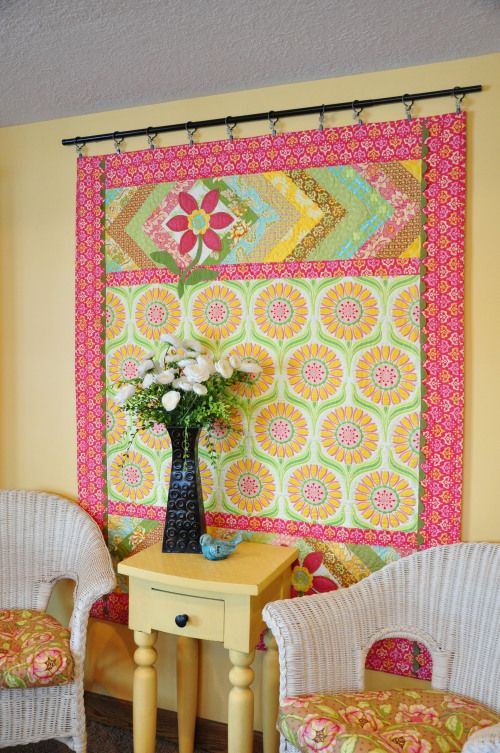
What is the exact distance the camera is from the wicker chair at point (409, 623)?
188 cm

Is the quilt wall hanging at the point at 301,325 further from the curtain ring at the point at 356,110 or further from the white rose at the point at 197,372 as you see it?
the white rose at the point at 197,372

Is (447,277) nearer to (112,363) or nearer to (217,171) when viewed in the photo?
(217,171)

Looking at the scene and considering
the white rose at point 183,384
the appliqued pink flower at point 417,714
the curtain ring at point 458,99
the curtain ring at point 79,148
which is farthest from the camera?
the curtain ring at point 79,148

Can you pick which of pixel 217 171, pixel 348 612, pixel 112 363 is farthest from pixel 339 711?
pixel 217 171

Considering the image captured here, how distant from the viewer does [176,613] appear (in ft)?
6.79

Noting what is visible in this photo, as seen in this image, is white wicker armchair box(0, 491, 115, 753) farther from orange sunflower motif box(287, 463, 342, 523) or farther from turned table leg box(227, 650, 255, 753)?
orange sunflower motif box(287, 463, 342, 523)

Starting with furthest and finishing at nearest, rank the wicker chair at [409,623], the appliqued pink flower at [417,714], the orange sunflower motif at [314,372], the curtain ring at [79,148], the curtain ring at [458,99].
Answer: the curtain ring at [79,148]
the orange sunflower motif at [314,372]
the curtain ring at [458,99]
the wicker chair at [409,623]
the appliqued pink flower at [417,714]

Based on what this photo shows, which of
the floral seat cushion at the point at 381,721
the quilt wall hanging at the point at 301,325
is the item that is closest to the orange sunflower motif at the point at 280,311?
the quilt wall hanging at the point at 301,325

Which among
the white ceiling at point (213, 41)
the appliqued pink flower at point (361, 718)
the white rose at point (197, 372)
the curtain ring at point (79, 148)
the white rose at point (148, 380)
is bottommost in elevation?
the appliqued pink flower at point (361, 718)

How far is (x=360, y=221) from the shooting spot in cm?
226

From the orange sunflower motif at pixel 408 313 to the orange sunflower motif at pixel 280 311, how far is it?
33cm

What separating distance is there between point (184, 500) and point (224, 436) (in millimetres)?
307

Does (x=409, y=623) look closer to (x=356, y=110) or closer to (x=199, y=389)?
(x=199, y=389)

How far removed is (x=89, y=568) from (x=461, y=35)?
7.16 ft
